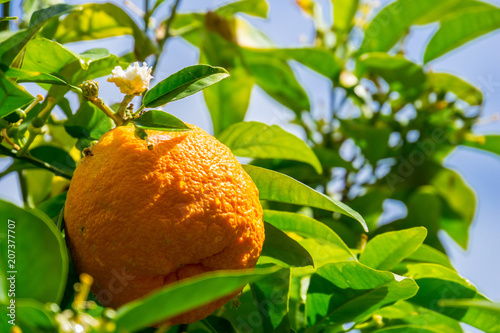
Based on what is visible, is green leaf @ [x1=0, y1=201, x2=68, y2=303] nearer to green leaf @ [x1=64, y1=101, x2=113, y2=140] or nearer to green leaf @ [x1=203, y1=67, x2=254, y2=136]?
green leaf @ [x1=64, y1=101, x2=113, y2=140]

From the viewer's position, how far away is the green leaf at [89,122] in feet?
3.32

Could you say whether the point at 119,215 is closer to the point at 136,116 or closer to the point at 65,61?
the point at 136,116

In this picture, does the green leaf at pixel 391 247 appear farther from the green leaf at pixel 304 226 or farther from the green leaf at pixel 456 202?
the green leaf at pixel 456 202

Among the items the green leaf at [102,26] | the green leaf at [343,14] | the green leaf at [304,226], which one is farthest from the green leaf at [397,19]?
the green leaf at [304,226]

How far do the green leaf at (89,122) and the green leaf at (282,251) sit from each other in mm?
359

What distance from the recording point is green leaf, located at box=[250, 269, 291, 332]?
95 centimetres

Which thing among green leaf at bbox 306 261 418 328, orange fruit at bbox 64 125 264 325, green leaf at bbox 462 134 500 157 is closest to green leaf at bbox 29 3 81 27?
orange fruit at bbox 64 125 264 325

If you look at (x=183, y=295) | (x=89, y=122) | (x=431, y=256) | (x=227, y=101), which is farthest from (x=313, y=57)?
(x=183, y=295)

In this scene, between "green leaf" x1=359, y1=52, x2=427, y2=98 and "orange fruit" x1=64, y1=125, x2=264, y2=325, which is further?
"green leaf" x1=359, y1=52, x2=427, y2=98

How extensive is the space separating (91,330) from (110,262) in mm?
167

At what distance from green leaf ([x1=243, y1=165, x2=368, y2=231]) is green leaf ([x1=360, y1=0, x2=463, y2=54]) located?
0.99 meters

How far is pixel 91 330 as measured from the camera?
0.58 metres

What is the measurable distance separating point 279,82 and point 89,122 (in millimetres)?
898

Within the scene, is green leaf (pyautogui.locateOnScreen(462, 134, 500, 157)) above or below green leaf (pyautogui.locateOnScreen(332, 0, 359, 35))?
below
